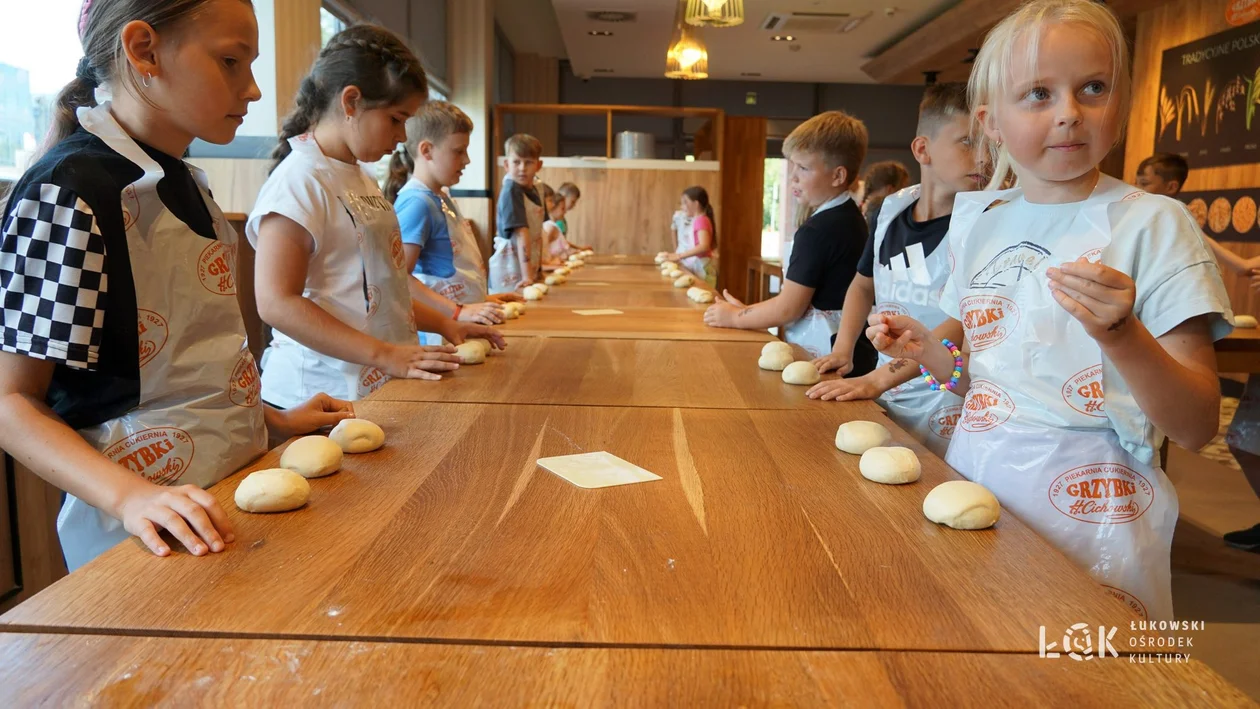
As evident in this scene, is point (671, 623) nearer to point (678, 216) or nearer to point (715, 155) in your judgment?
point (678, 216)

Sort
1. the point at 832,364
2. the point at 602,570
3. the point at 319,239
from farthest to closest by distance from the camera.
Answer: the point at 832,364 < the point at 319,239 < the point at 602,570

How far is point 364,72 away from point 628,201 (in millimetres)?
6013

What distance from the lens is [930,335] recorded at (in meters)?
1.34

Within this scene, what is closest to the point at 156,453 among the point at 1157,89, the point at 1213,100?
the point at 1213,100

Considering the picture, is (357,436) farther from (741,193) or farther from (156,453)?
(741,193)

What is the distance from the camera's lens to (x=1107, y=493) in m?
1.06

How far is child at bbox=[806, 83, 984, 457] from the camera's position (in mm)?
1763

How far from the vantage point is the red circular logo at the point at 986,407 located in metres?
1.15

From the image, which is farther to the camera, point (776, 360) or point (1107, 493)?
point (776, 360)

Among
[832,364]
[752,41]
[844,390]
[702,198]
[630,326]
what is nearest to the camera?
[844,390]

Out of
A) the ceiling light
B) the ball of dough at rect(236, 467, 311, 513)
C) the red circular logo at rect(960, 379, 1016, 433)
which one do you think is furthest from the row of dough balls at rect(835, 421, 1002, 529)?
the ceiling light

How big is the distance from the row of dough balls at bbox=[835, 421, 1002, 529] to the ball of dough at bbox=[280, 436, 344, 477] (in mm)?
649

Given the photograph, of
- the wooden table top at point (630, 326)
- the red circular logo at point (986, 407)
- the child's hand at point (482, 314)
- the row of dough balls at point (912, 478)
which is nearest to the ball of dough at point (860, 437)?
the row of dough balls at point (912, 478)

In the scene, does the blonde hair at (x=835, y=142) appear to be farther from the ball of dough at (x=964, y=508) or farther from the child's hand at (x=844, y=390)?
→ the ball of dough at (x=964, y=508)
